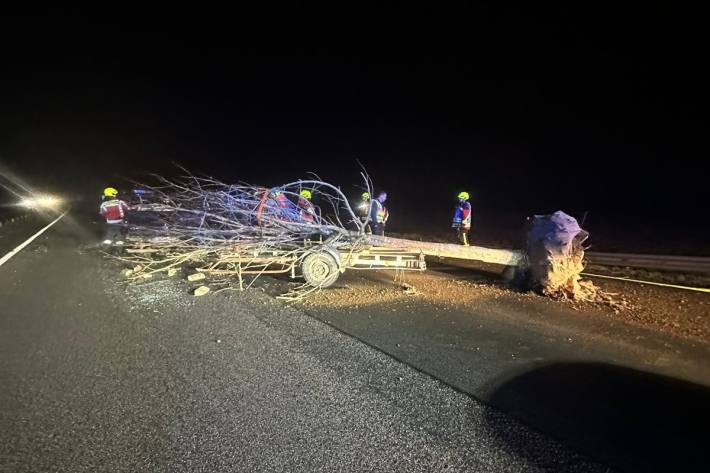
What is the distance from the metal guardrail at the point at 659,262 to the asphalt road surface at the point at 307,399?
218 inches

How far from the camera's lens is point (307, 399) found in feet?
11.9

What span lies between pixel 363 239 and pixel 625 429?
495cm

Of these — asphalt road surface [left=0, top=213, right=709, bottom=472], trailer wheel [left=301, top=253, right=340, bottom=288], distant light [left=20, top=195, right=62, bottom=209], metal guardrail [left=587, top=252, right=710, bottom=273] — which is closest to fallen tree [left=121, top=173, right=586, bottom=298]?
trailer wheel [left=301, top=253, right=340, bottom=288]

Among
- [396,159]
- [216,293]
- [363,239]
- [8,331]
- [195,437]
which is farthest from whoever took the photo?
[396,159]

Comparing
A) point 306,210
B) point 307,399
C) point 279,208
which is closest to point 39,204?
point 279,208

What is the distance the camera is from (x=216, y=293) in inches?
271

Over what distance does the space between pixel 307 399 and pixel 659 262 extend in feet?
29.7

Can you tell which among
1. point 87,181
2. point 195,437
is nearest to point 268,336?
point 195,437

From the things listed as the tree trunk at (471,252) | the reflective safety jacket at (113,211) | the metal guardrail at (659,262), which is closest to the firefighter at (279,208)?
the tree trunk at (471,252)

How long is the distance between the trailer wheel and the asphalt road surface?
1294mm

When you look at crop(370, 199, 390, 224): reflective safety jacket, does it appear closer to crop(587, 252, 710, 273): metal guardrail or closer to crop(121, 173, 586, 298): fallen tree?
crop(121, 173, 586, 298): fallen tree

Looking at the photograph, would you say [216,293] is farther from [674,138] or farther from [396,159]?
[396,159]

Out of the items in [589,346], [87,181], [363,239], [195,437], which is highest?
[87,181]

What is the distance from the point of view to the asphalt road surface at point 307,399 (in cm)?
295
